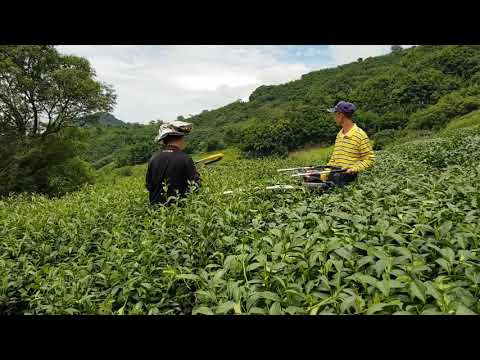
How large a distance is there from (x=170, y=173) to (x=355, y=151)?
225 cm

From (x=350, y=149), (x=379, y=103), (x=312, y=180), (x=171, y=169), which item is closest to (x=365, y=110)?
(x=379, y=103)

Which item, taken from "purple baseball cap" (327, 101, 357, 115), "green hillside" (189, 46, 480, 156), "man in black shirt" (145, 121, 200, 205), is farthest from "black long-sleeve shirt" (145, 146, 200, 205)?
"green hillside" (189, 46, 480, 156)

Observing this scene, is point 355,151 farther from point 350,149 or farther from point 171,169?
point 171,169

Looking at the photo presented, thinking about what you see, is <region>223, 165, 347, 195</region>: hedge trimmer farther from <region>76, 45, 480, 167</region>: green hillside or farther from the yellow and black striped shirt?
<region>76, 45, 480, 167</region>: green hillside

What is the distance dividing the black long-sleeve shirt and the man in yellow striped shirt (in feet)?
5.42

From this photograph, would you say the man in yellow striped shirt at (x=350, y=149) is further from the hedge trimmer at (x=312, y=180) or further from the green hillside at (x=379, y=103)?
the green hillside at (x=379, y=103)

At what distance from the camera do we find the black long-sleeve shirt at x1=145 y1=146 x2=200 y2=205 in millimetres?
4367

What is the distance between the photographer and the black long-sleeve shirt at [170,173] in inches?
172

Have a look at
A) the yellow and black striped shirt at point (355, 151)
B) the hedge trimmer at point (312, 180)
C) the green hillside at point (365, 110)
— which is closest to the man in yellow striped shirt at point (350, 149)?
the yellow and black striped shirt at point (355, 151)

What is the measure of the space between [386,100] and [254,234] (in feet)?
154

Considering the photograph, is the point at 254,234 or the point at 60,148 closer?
the point at 254,234
